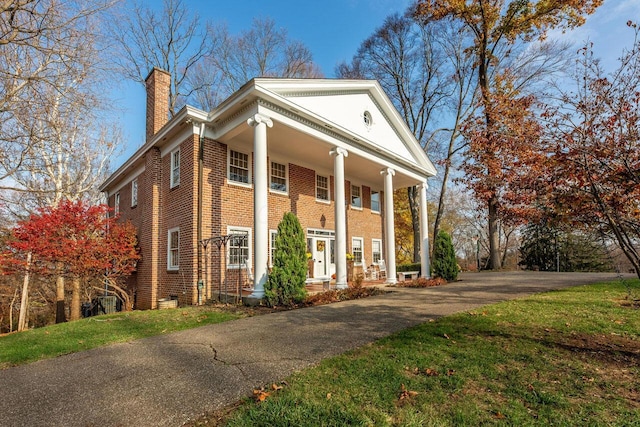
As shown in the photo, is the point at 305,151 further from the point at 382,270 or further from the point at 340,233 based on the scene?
the point at 382,270

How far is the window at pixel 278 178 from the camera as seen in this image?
12.8 meters

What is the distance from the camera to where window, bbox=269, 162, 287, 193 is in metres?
12.8

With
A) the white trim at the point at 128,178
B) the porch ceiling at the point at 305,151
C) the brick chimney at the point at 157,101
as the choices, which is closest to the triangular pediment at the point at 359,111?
the porch ceiling at the point at 305,151

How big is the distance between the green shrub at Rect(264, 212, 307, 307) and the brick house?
47 cm

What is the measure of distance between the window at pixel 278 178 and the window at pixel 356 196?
4.40 meters

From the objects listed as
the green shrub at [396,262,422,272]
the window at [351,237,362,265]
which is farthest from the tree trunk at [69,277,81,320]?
the green shrub at [396,262,422,272]

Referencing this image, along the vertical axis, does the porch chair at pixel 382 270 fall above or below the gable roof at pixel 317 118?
below

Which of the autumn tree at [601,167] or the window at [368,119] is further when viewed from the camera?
the window at [368,119]

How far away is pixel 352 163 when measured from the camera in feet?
46.9

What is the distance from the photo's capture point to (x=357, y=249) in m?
16.3

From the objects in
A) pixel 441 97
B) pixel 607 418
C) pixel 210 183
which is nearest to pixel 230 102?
pixel 210 183

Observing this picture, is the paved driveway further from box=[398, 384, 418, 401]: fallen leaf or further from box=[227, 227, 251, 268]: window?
box=[227, 227, 251, 268]: window

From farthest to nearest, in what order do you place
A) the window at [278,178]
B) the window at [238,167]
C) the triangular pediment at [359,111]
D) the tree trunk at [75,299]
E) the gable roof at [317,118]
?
the window at [278,178] < the tree trunk at [75,299] < the window at [238,167] < the triangular pediment at [359,111] < the gable roof at [317,118]

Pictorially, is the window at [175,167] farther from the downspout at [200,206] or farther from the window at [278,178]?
the window at [278,178]
